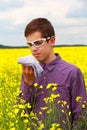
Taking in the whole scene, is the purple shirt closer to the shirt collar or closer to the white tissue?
the shirt collar

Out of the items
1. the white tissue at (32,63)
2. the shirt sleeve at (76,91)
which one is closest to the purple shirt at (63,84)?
the shirt sleeve at (76,91)

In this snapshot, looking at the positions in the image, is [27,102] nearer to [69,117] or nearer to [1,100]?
[69,117]

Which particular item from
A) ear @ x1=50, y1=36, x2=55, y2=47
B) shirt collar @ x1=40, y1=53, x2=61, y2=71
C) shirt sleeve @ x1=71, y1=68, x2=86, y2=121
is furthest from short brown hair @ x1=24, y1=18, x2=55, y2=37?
shirt sleeve @ x1=71, y1=68, x2=86, y2=121

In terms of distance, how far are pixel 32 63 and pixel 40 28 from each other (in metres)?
0.37

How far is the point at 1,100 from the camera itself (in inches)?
153

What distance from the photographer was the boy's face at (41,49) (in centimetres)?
267

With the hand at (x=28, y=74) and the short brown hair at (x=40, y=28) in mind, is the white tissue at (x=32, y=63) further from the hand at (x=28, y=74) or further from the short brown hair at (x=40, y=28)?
the short brown hair at (x=40, y=28)

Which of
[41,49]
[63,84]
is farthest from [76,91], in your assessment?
[41,49]

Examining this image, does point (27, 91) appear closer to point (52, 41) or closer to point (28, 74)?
point (28, 74)

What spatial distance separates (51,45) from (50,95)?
324 millimetres

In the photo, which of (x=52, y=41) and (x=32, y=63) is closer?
(x=32, y=63)

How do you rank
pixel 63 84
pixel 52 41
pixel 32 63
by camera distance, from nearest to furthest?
pixel 32 63
pixel 63 84
pixel 52 41

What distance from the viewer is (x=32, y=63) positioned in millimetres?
2475

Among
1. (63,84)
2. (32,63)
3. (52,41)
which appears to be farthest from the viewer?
(52,41)
